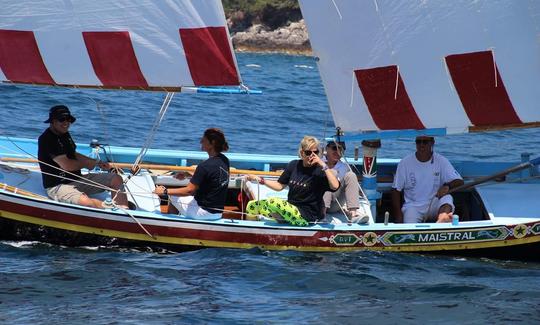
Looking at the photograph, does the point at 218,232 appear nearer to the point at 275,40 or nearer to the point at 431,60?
the point at 431,60

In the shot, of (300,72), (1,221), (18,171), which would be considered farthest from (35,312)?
(300,72)

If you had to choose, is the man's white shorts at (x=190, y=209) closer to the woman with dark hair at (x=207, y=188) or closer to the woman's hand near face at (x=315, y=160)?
the woman with dark hair at (x=207, y=188)

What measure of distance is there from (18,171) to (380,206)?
161 inches

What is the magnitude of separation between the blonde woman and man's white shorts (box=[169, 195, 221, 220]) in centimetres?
70

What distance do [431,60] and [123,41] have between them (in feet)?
10.5

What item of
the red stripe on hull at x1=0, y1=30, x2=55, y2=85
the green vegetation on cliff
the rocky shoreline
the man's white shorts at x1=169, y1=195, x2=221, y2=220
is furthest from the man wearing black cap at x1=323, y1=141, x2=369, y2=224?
the green vegetation on cliff

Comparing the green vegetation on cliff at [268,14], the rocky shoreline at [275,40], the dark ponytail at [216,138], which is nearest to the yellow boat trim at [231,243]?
the dark ponytail at [216,138]

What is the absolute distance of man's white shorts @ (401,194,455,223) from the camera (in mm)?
11188

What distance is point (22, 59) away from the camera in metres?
10.5

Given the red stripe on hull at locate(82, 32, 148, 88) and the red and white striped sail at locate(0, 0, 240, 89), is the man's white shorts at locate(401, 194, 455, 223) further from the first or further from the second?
the red stripe on hull at locate(82, 32, 148, 88)

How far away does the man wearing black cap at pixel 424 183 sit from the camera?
1120cm

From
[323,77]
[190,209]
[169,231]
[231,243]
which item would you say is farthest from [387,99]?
[169,231]

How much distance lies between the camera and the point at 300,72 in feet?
136

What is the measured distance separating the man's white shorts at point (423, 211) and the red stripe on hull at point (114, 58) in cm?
311
